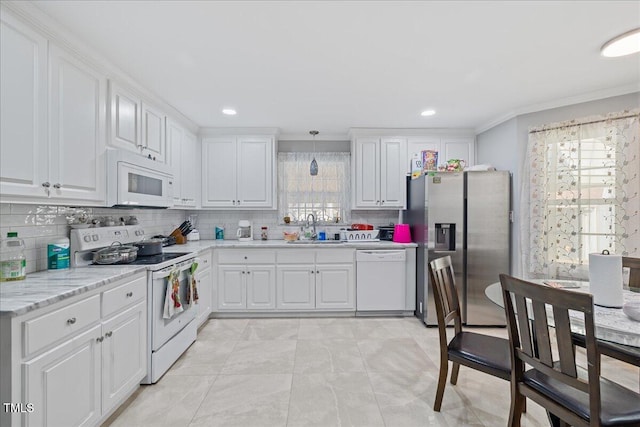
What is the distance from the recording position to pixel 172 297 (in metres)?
2.38

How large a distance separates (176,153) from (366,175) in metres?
2.35

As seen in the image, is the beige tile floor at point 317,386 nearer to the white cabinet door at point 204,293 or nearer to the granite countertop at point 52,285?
the white cabinet door at point 204,293

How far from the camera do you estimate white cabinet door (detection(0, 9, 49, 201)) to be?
4.91 ft

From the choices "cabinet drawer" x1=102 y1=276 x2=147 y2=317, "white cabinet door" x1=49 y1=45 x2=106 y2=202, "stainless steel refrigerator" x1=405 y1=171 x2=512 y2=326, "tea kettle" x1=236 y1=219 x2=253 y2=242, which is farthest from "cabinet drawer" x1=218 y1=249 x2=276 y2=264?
"stainless steel refrigerator" x1=405 y1=171 x2=512 y2=326

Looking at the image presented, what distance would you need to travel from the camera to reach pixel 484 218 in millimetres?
3377

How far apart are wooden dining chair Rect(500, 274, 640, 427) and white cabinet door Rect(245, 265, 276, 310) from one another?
103 inches

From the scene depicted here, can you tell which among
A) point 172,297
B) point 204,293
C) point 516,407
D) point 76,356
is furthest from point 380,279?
point 76,356

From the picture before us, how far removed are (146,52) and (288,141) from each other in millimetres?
2357

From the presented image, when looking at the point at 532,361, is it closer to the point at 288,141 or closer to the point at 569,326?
the point at 569,326

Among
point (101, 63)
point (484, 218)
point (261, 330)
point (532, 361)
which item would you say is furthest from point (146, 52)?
point (484, 218)

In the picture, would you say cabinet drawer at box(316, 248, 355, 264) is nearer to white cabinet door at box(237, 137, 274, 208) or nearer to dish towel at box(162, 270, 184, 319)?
white cabinet door at box(237, 137, 274, 208)

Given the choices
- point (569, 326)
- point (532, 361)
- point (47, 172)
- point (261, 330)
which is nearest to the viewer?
point (569, 326)

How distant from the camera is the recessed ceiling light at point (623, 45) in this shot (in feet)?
6.28

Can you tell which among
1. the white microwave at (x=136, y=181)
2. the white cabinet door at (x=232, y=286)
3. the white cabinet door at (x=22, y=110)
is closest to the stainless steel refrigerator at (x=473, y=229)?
the white cabinet door at (x=232, y=286)
